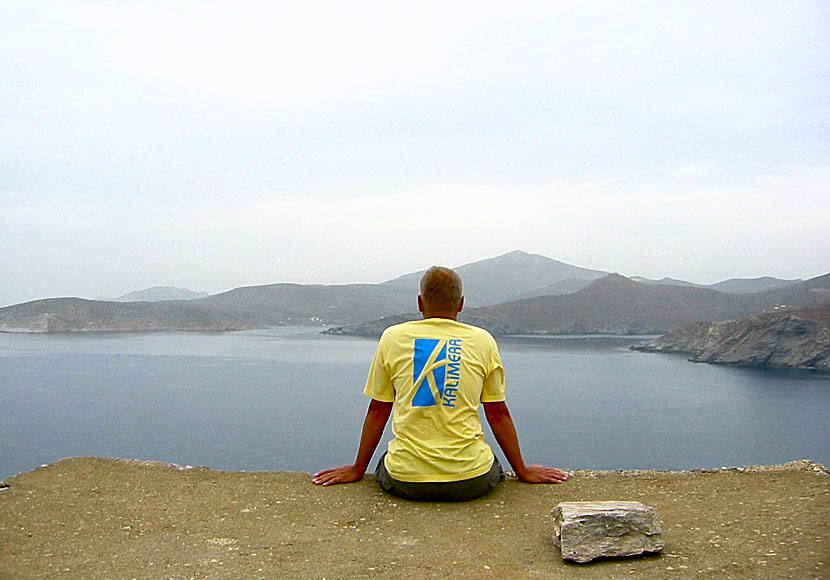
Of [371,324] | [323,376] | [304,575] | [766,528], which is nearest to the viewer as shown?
[304,575]

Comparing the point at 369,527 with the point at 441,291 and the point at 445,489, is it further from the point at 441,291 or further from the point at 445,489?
the point at 441,291

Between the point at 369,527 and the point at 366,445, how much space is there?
0.66m

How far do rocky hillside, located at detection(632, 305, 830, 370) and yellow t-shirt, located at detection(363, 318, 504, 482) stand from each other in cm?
6387

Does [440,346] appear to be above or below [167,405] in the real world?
above

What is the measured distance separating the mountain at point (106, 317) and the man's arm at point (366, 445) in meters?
128

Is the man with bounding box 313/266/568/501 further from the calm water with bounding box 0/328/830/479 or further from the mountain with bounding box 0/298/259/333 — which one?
the mountain with bounding box 0/298/259/333

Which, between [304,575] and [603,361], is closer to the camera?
[304,575]

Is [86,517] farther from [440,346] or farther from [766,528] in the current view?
[766,528]

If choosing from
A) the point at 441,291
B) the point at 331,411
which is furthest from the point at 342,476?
the point at 331,411

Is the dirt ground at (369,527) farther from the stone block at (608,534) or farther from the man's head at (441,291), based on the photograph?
the man's head at (441,291)

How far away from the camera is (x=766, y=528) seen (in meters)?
3.45

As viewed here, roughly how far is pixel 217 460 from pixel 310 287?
158 metres

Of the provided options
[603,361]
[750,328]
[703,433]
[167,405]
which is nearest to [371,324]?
[603,361]

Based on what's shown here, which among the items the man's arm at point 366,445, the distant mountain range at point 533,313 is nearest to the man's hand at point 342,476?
the man's arm at point 366,445
